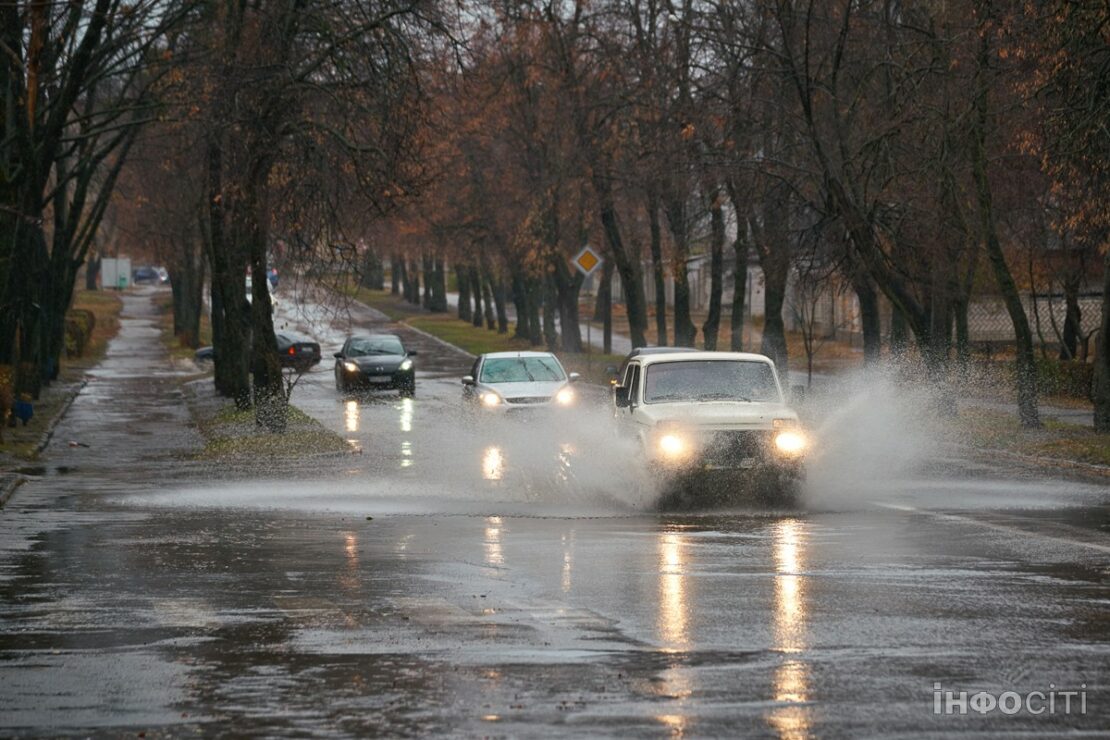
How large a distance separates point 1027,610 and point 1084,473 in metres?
12.7

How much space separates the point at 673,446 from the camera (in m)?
17.1

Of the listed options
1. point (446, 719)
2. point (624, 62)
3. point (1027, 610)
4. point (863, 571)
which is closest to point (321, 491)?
point (863, 571)

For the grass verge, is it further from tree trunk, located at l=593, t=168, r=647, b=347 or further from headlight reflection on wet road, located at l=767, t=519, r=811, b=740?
tree trunk, located at l=593, t=168, r=647, b=347

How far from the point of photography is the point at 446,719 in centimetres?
758

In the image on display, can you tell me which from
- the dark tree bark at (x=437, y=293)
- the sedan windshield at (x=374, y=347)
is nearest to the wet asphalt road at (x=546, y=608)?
the sedan windshield at (x=374, y=347)

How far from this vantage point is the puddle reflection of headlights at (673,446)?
17094mm

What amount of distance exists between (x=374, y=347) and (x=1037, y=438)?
24.9 m

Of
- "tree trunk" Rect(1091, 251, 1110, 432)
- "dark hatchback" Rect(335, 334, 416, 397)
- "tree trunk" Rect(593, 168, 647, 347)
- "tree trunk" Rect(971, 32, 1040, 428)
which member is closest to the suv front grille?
"tree trunk" Rect(1091, 251, 1110, 432)

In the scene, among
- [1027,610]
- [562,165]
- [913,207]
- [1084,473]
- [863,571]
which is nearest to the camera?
[1027,610]

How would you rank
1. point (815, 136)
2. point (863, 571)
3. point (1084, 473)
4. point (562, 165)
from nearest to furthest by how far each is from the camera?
point (863, 571)
point (1084, 473)
point (815, 136)
point (562, 165)

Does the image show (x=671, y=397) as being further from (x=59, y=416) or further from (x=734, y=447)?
(x=59, y=416)

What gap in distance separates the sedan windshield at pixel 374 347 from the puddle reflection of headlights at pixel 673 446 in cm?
2983

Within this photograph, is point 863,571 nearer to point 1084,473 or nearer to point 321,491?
point 321,491

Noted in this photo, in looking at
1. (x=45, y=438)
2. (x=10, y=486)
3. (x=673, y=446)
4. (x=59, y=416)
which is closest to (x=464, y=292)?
(x=59, y=416)
